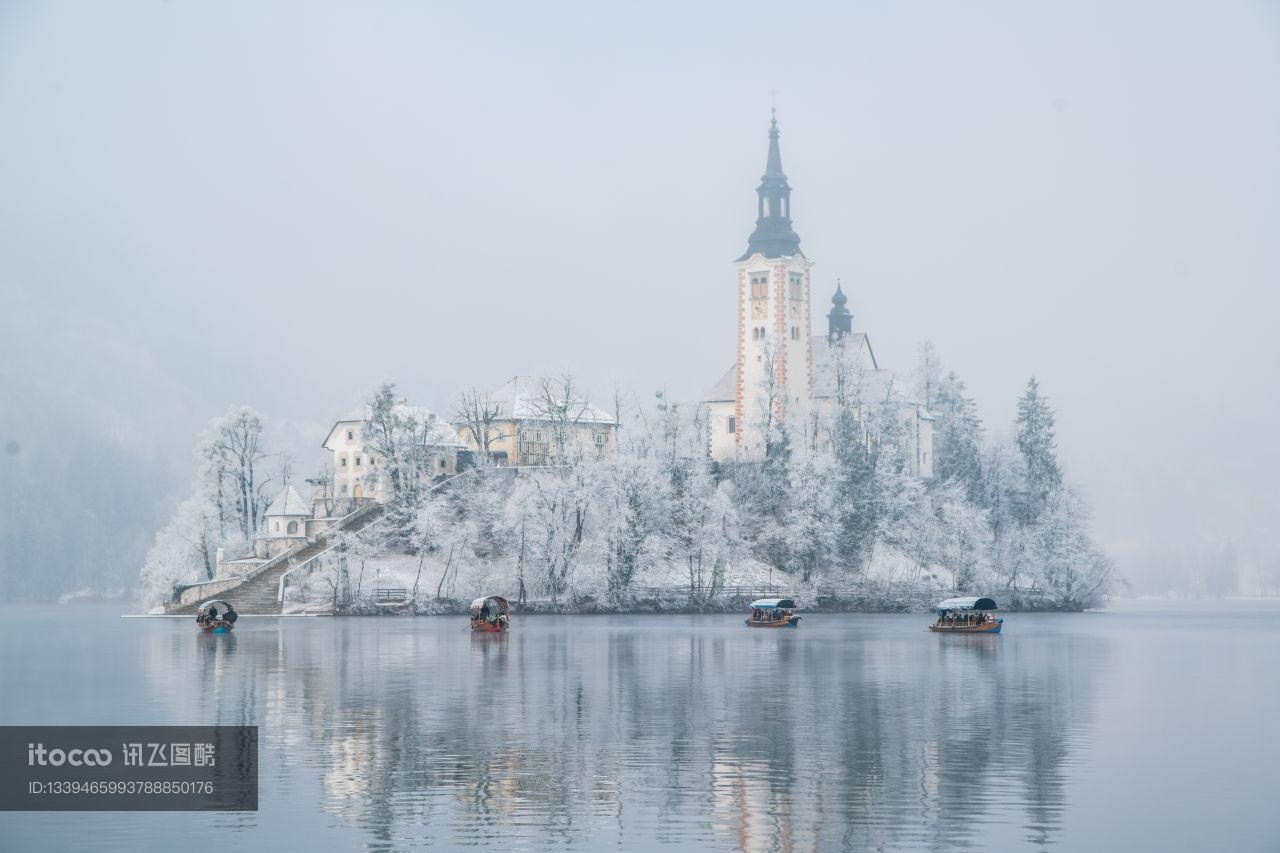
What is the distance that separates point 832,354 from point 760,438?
10355mm

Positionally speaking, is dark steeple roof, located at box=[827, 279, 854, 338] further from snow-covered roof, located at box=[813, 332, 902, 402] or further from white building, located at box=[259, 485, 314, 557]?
white building, located at box=[259, 485, 314, 557]

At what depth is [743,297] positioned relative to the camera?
157 metres

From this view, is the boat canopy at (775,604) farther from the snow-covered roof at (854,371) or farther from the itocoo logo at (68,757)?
the itocoo logo at (68,757)

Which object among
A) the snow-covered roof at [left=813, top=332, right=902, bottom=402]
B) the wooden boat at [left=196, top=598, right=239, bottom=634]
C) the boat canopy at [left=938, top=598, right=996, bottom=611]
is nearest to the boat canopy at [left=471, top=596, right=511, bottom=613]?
the wooden boat at [left=196, top=598, right=239, bottom=634]

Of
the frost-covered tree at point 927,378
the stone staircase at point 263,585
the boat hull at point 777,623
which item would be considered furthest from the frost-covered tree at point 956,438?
the stone staircase at point 263,585

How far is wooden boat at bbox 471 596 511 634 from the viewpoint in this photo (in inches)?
3627

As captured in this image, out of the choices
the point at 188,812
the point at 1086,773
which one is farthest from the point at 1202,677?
the point at 188,812

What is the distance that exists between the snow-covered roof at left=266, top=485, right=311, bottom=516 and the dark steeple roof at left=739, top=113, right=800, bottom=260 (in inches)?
2100

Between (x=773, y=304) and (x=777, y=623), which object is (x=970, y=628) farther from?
(x=773, y=304)

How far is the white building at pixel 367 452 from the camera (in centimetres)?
13412

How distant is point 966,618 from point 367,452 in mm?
64818

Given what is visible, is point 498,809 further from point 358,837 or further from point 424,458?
point 424,458

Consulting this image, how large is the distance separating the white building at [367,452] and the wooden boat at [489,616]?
39.2 m

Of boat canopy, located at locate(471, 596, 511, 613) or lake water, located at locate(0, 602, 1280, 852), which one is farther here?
boat canopy, located at locate(471, 596, 511, 613)
